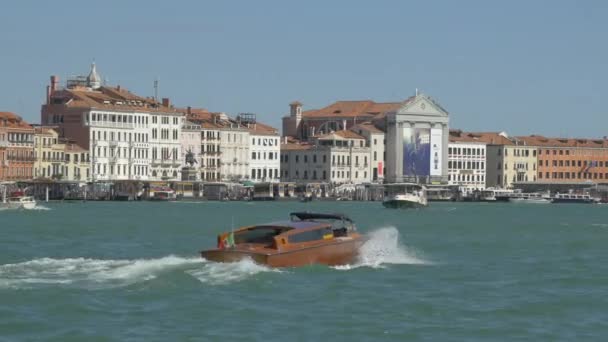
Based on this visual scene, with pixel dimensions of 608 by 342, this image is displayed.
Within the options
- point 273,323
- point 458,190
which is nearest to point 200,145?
point 458,190

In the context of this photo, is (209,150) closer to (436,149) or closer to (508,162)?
(436,149)

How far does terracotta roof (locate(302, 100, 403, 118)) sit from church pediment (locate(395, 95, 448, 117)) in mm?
2991

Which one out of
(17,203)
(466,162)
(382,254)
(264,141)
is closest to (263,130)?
(264,141)

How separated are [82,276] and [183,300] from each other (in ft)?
14.2

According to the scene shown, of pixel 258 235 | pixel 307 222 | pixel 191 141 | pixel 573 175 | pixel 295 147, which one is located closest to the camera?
Result: pixel 258 235

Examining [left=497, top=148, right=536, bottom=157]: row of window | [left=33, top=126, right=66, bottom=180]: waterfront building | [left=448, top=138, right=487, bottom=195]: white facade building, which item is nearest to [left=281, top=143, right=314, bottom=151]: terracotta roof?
[left=448, top=138, right=487, bottom=195]: white facade building

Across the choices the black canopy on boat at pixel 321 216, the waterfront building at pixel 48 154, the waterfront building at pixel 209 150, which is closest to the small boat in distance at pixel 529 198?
the waterfront building at pixel 209 150

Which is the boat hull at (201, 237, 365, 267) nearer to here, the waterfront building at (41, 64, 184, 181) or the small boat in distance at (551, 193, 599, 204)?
the waterfront building at (41, 64, 184, 181)

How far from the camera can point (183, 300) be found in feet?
103

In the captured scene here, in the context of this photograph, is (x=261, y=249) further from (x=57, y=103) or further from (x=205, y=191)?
(x=205, y=191)

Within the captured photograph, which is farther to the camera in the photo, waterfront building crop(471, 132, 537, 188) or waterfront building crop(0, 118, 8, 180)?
waterfront building crop(471, 132, 537, 188)

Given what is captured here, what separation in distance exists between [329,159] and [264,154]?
619 cm

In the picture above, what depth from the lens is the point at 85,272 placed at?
3584cm

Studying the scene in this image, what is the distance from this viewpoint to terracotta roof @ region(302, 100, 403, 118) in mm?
156500
